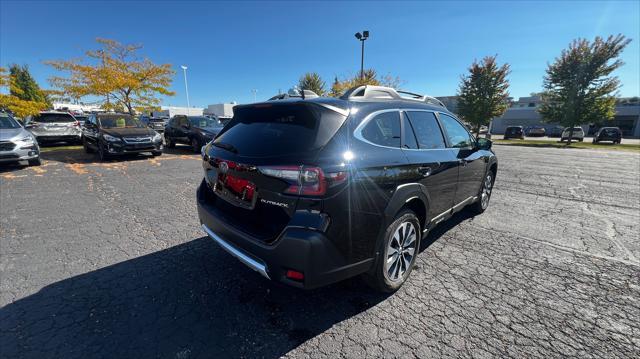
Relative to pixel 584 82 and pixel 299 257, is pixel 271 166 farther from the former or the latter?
pixel 584 82

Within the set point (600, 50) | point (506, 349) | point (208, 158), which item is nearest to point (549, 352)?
point (506, 349)

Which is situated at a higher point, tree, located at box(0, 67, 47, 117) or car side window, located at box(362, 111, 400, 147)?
tree, located at box(0, 67, 47, 117)

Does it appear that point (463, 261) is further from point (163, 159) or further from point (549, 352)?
point (163, 159)

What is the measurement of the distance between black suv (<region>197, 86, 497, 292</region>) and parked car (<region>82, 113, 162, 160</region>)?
844cm

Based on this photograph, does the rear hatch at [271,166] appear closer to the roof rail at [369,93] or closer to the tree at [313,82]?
the roof rail at [369,93]

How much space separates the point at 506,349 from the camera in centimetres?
204

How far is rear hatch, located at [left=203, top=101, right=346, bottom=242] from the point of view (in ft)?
6.58

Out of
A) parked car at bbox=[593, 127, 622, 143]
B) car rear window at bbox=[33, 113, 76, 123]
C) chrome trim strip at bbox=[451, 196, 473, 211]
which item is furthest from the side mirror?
parked car at bbox=[593, 127, 622, 143]

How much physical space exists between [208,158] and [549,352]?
3.23 m

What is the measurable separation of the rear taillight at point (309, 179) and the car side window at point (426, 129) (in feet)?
4.56

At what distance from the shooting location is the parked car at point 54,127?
11688 mm

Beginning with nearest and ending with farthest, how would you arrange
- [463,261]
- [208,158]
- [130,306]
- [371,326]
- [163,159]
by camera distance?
[371,326], [130,306], [208,158], [463,261], [163,159]

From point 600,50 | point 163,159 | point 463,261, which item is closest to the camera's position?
point 463,261

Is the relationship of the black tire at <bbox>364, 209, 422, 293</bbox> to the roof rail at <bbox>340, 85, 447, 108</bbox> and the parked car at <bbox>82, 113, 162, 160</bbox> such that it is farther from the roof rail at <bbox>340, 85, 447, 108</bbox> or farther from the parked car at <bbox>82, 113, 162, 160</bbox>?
the parked car at <bbox>82, 113, 162, 160</bbox>
